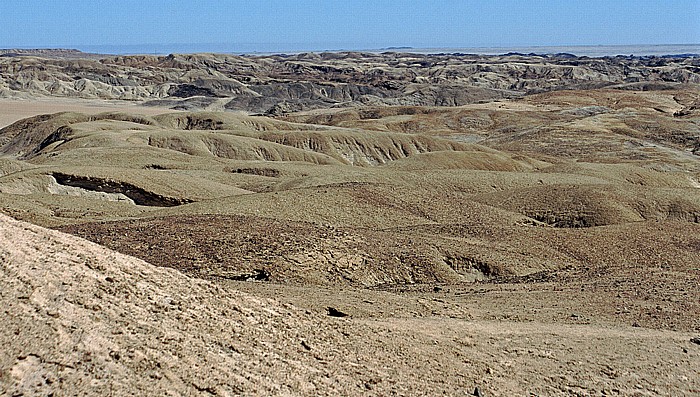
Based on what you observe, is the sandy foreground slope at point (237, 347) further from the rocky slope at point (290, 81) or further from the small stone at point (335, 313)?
the rocky slope at point (290, 81)

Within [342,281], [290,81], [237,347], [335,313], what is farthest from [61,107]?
[237,347]

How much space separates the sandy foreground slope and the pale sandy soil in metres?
92.5

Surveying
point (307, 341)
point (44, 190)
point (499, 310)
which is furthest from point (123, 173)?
point (307, 341)

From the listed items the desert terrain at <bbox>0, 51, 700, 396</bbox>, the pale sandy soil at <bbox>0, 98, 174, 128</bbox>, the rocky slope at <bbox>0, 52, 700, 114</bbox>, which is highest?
the desert terrain at <bbox>0, 51, 700, 396</bbox>

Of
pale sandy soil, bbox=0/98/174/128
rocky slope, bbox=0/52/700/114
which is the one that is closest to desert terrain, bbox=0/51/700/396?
pale sandy soil, bbox=0/98/174/128

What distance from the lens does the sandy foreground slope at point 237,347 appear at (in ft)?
25.8

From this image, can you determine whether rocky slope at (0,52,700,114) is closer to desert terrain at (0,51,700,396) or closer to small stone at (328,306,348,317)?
desert terrain at (0,51,700,396)

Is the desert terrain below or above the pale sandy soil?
above

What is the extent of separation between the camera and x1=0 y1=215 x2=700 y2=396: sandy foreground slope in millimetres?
7879

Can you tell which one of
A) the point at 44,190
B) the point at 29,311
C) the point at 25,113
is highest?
the point at 29,311

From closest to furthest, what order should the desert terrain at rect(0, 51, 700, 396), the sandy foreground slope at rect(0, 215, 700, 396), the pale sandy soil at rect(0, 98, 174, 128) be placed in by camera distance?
the sandy foreground slope at rect(0, 215, 700, 396), the desert terrain at rect(0, 51, 700, 396), the pale sandy soil at rect(0, 98, 174, 128)

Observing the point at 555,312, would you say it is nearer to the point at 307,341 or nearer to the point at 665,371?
the point at 665,371

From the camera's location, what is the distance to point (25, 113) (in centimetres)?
9969

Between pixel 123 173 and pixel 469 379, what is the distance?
21.5m
